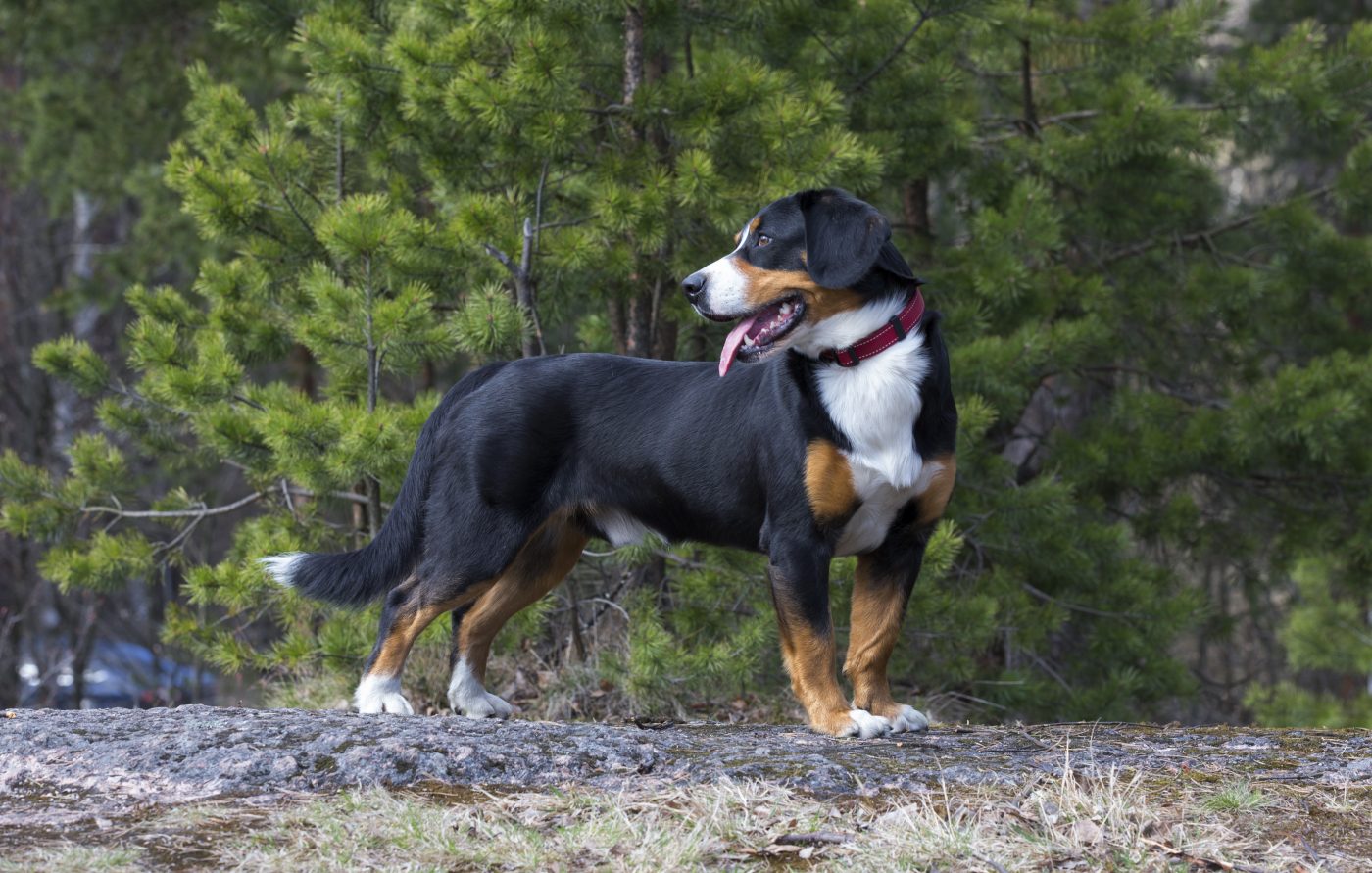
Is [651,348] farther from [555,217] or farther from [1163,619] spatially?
[1163,619]

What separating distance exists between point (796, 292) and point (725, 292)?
0.23m

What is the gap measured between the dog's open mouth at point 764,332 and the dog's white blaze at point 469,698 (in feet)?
5.26

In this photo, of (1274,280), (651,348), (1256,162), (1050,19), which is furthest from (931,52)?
(1256,162)

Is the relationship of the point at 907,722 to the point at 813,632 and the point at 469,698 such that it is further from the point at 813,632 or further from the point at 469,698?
the point at 469,698

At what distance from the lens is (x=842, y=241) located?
4.18 meters

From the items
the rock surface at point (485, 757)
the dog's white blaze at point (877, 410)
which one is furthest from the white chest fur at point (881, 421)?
the rock surface at point (485, 757)

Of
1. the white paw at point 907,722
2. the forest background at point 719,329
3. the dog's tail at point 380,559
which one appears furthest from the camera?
the forest background at point 719,329

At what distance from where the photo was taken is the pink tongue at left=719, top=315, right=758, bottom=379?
420 cm

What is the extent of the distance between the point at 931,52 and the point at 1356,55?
272cm

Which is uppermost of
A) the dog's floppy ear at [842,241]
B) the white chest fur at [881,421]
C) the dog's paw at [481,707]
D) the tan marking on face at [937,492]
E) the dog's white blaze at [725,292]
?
the dog's floppy ear at [842,241]

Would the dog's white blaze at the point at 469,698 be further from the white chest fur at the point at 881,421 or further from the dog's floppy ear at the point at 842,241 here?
the dog's floppy ear at the point at 842,241

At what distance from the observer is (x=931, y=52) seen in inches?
296

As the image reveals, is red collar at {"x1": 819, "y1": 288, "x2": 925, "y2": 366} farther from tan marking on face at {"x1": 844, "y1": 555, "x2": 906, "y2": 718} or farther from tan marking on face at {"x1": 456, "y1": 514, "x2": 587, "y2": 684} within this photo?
tan marking on face at {"x1": 456, "y1": 514, "x2": 587, "y2": 684}

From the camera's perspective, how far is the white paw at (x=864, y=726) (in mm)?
4164
